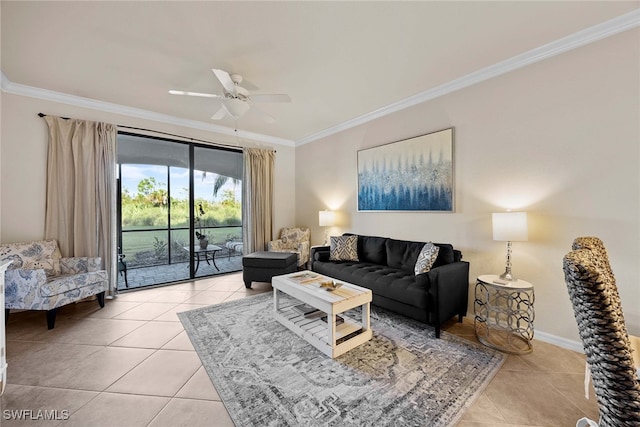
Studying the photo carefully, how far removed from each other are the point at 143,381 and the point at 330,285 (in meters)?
1.65

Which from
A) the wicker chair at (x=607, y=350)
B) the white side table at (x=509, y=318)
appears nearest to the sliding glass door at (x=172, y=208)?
the white side table at (x=509, y=318)

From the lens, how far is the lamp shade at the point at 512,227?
7.48ft

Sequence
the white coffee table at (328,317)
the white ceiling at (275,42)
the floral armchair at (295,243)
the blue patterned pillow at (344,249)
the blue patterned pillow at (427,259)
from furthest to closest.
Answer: the floral armchair at (295,243) < the blue patterned pillow at (344,249) < the blue patterned pillow at (427,259) < the white coffee table at (328,317) < the white ceiling at (275,42)

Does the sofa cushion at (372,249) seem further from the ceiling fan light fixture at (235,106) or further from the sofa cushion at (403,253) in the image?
the ceiling fan light fixture at (235,106)

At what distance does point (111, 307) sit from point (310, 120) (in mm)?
3940

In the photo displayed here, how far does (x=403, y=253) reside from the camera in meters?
3.34

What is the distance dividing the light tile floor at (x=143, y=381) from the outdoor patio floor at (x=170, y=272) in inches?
55.3

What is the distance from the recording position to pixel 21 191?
3.13m

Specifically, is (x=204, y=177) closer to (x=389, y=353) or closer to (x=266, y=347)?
(x=266, y=347)

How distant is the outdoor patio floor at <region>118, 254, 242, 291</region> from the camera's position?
14.2 feet

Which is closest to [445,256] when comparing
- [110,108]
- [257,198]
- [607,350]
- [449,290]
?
[449,290]

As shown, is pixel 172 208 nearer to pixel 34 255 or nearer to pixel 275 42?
pixel 34 255

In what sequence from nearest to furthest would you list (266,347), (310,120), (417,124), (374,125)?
(266,347) < (417,124) < (374,125) < (310,120)

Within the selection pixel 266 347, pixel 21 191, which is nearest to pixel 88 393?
pixel 266 347
